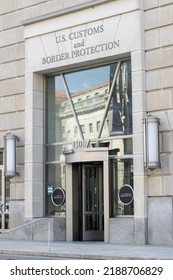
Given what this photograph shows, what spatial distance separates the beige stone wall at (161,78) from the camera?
18.9m

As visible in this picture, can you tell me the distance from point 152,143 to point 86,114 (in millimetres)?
3817

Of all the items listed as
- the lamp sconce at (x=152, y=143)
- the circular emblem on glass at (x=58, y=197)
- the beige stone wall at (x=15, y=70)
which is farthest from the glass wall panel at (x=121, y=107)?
the beige stone wall at (x=15, y=70)

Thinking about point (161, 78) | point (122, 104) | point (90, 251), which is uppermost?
point (161, 78)

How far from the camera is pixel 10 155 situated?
871 inches

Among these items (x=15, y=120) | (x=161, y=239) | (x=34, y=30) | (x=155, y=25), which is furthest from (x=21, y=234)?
(x=155, y=25)

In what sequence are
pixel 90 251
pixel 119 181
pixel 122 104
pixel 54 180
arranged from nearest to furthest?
1. pixel 90 251
2. pixel 119 181
3. pixel 122 104
4. pixel 54 180

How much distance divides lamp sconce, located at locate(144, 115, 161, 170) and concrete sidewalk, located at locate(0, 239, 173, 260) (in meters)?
2.63

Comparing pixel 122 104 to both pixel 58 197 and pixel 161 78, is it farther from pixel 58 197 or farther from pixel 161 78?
pixel 58 197

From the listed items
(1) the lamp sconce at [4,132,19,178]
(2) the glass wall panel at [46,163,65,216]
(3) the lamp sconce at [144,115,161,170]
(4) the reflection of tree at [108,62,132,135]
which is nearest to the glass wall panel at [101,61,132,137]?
(4) the reflection of tree at [108,62,132,135]

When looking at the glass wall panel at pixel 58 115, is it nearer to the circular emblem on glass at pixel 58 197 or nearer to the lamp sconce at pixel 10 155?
the lamp sconce at pixel 10 155

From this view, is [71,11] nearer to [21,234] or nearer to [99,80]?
[99,80]

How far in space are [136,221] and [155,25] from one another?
6522mm

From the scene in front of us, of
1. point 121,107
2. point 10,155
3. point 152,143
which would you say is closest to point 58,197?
point 10,155

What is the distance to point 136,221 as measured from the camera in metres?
19.2
